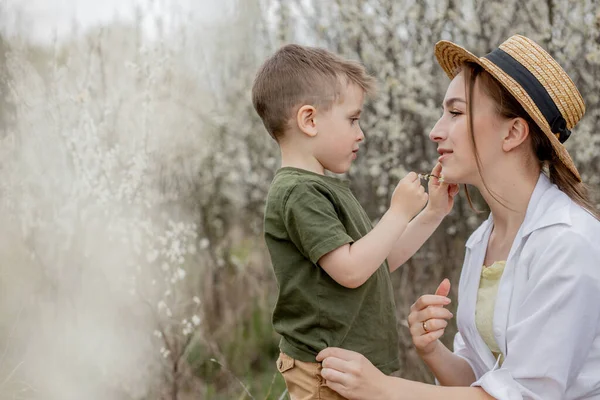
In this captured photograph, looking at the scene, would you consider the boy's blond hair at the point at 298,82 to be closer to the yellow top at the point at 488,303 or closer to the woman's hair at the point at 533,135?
the woman's hair at the point at 533,135

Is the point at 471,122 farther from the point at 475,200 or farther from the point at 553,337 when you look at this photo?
the point at 475,200

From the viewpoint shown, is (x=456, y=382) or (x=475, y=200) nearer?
(x=456, y=382)

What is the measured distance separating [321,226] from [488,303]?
0.59 metres

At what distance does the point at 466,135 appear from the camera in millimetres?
2248

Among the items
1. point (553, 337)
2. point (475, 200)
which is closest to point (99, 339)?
point (475, 200)

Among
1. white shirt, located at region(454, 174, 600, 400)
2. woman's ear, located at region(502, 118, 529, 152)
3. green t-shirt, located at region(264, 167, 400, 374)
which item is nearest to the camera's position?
white shirt, located at region(454, 174, 600, 400)

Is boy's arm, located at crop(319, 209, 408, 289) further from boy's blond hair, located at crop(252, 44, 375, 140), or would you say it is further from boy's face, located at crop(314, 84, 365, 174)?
boy's blond hair, located at crop(252, 44, 375, 140)

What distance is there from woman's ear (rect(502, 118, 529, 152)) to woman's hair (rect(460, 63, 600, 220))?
14 mm

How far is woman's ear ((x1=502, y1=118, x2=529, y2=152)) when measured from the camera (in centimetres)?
220

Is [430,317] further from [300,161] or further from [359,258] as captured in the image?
[300,161]

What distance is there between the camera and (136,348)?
389 cm

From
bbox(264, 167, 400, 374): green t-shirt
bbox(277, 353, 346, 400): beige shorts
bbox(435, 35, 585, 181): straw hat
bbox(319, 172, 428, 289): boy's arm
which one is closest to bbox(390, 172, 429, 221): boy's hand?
bbox(319, 172, 428, 289): boy's arm

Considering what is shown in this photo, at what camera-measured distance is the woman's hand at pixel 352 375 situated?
6.69 ft

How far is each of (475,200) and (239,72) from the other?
1.33 meters
